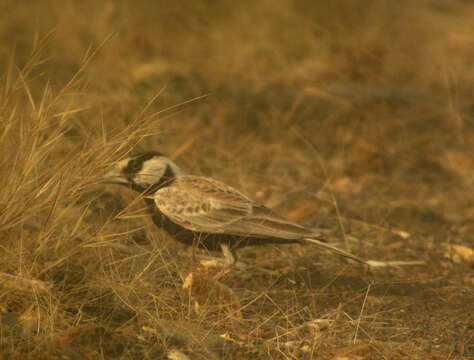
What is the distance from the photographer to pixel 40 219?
2799 mm

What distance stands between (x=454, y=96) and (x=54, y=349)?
14.9 feet

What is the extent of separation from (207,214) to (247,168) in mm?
1391

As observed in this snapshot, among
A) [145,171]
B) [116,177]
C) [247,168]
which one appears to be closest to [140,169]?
[145,171]

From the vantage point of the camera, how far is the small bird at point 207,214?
3.07m

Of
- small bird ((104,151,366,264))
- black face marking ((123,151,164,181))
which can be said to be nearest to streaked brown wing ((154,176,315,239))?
small bird ((104,151,366,264))

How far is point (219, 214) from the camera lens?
3.11m

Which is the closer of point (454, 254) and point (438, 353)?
point (438, 353)

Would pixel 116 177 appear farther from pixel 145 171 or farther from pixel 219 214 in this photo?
pixel 219 214

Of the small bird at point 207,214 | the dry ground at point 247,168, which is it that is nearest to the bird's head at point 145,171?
the small bird at point 207,214

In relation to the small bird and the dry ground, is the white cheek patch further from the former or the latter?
the dry ground

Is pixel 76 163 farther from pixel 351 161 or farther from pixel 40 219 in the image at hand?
pixel 351 161

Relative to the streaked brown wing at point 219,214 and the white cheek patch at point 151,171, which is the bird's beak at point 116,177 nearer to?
the white cheek patch at point 151,171

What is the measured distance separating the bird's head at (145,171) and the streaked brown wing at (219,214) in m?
0.09

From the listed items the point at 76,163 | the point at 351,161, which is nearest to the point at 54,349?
the point at 76,163
